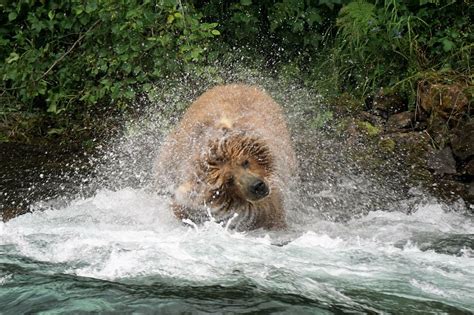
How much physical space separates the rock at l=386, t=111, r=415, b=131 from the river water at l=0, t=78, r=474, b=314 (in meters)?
0.63

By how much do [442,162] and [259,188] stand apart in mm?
2153

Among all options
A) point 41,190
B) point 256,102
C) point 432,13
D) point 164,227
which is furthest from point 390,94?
point 41,190

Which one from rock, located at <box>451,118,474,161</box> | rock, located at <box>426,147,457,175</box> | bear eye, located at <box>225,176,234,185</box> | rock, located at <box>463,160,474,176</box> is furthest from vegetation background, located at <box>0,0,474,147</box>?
bear eye, located at <box>225,176,234,185</box>

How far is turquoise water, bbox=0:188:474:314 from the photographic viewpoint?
3.69 m

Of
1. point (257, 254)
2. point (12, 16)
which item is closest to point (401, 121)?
point (257, 254)

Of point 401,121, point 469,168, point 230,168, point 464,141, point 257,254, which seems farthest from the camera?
point 401,121

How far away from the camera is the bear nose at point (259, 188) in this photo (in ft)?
19.4

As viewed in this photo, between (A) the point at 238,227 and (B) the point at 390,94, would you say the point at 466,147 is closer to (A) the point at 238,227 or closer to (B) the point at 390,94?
(B) the point at 390,94

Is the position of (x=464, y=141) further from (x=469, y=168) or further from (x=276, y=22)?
(x=276, y=22)

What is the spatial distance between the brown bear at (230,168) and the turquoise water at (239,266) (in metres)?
0.27

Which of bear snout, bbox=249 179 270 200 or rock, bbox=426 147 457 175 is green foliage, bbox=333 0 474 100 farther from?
bear snout, bbox=249 179 270 200

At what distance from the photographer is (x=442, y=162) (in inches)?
274

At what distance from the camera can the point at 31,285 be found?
4004 millimetres

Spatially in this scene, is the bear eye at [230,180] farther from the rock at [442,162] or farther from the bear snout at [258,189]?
the rock at [442,162]
